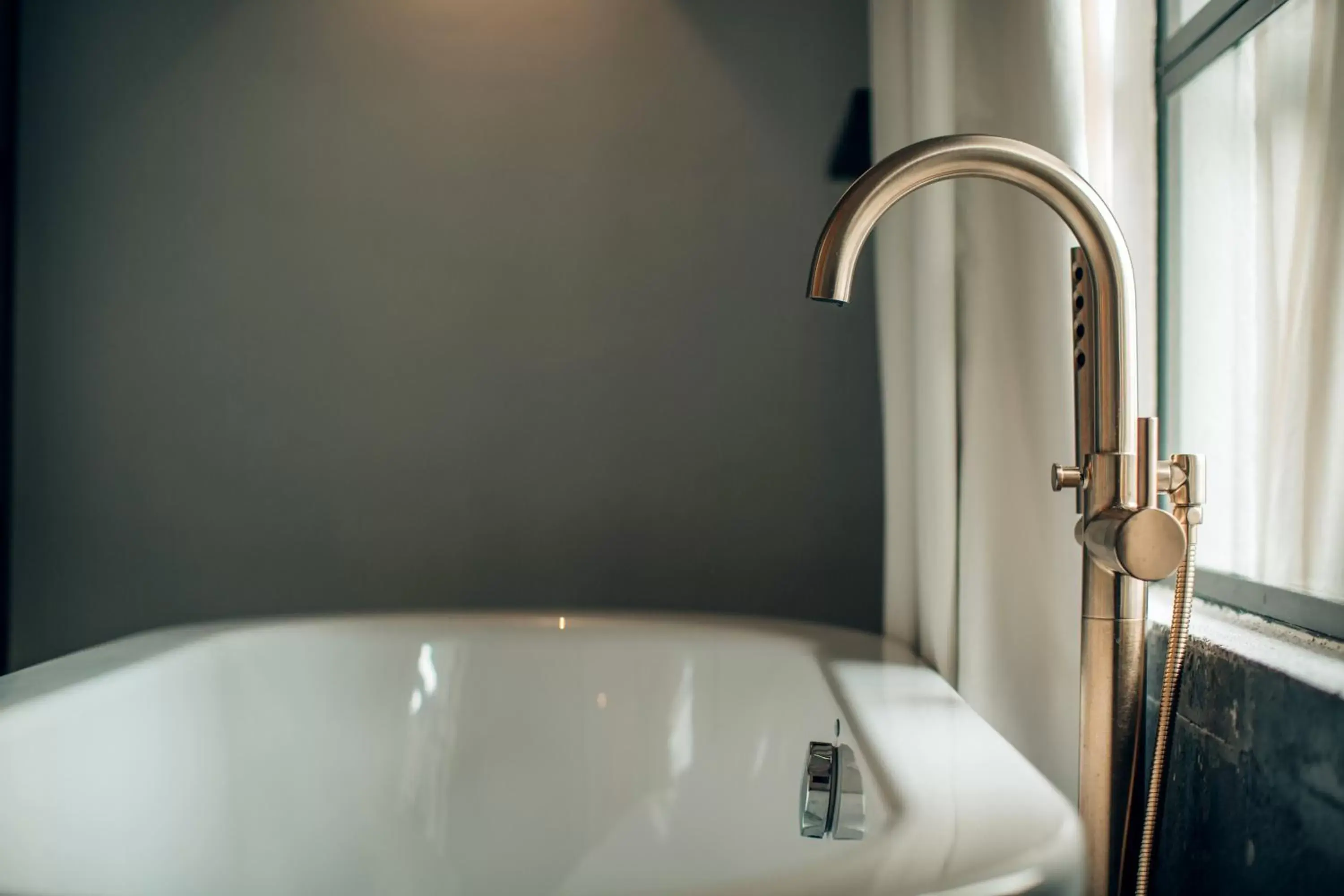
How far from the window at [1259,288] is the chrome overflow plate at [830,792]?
1.16 feet

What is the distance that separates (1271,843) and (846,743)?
1.02 ft

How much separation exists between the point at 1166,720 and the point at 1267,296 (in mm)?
435

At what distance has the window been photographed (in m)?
0.76

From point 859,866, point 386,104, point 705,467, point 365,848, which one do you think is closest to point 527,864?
point 365,848

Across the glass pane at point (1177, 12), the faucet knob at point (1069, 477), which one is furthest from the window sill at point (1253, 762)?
the glass pane at point (1177, 12)

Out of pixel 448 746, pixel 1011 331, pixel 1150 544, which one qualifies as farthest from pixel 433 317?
pixel 1150 544

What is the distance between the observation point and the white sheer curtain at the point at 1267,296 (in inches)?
30.0

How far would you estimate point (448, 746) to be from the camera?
1.19m

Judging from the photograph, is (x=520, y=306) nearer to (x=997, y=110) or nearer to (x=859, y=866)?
(x=997, y=110)

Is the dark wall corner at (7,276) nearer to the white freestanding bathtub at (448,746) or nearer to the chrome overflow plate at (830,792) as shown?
the white freestanding bathtub at (448,746)

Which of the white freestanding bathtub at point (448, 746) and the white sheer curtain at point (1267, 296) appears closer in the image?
the white sheer curtain at point (1267, 296)

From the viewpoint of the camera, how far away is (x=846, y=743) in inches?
33.3

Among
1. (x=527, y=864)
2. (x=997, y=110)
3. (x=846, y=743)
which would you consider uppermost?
(x=997, y=110)

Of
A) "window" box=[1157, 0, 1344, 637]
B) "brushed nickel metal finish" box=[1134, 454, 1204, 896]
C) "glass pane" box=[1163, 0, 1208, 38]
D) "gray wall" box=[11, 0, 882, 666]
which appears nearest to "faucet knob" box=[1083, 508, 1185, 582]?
"brushed nickel metal finish" box=[1134, 454, 1204, 896]
